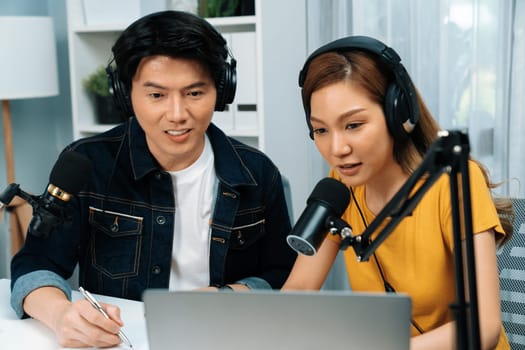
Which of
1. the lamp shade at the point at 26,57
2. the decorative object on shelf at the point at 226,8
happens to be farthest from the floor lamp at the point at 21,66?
the decorative object on shelf at the point at 226,8

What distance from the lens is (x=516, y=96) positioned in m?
2.24

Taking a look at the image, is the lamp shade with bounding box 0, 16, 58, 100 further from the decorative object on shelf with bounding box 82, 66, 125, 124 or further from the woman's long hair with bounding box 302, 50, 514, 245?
the woman's long hair with bounding box 302, 50, 514, 245

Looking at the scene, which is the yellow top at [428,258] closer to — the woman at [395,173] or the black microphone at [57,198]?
the woman at [395,173]

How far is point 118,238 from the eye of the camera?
166cm

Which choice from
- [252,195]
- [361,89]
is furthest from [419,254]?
[252,195]

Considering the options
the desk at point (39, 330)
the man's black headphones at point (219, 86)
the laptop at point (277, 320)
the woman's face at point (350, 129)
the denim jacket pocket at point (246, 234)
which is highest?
the man's black headphones at point (219, 86)

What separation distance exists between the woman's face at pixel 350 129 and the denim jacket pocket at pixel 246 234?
1.51ft

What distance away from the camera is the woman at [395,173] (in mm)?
1245

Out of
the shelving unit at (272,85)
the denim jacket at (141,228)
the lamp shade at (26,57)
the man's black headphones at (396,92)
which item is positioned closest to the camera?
the man's black headphones at (396,92)

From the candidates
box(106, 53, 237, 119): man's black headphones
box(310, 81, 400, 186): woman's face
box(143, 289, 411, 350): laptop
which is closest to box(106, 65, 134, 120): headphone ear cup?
box(106, 53, 237, 119): man's black headphones

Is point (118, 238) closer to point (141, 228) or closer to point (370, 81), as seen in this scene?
point (141, 228)

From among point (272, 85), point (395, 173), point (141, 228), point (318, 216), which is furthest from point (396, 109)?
point (272, 85)

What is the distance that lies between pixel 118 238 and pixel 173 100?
1.15ft

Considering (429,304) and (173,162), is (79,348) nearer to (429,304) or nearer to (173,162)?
(173,162)
